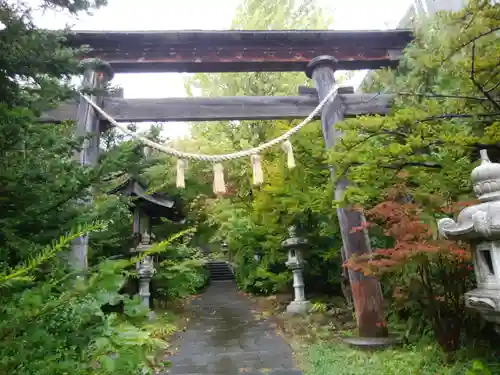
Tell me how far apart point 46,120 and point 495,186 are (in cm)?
626

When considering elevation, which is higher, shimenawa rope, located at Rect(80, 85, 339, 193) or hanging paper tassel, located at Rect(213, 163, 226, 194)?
Result: shimenawa rope, located at Rect(80, 85, 339, 193)

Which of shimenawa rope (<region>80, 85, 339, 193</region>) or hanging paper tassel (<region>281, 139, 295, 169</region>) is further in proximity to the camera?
hanging paper tassel (<region>281, 139, 295, 169</region>)

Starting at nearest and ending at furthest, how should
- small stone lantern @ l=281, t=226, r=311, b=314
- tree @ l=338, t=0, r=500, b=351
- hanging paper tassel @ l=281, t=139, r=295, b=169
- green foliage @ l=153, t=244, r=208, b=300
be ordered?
tree @ l=338, t=0, r=500, b=351, hanging paper tassel @ l=281, t=139, r=295, b=169, small stone lantern @ l=281, t=226, r=311, b=314, green foliage @ l=153, t=244, r=208, b=300

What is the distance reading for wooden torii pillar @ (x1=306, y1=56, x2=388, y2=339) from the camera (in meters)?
5.47

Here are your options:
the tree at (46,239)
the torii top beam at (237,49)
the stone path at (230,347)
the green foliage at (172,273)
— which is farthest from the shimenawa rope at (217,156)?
the green foliage at (172,273)

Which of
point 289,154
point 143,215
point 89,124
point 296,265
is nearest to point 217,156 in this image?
point 289,154

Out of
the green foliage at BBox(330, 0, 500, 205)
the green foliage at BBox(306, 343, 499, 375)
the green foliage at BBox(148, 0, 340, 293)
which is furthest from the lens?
the green foliage at BBox(148, 0, 340, 293)

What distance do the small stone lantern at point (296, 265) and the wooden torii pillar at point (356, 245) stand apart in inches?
121

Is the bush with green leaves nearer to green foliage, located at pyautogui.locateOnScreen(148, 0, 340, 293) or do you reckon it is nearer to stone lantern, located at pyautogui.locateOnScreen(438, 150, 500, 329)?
stone lantern, located at pyautogui.locateOnScreen(438, 150, 500, 329)

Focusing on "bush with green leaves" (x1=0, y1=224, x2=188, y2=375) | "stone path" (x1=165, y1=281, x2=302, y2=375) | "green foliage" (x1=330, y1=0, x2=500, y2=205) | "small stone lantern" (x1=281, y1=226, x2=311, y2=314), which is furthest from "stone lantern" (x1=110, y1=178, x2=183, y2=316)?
"bush with green leaves" (x1=0, y1=224, x2=188, y2=375)

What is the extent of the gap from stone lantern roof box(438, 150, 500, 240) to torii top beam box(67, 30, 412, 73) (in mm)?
4462

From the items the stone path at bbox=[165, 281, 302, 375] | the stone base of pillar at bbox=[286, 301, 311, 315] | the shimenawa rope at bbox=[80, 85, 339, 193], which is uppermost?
the shimenawa rope at bbox=[80, 85, 339, 193]

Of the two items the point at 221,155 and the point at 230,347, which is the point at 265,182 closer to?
the point at 221,155

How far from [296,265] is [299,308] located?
3.39ft
